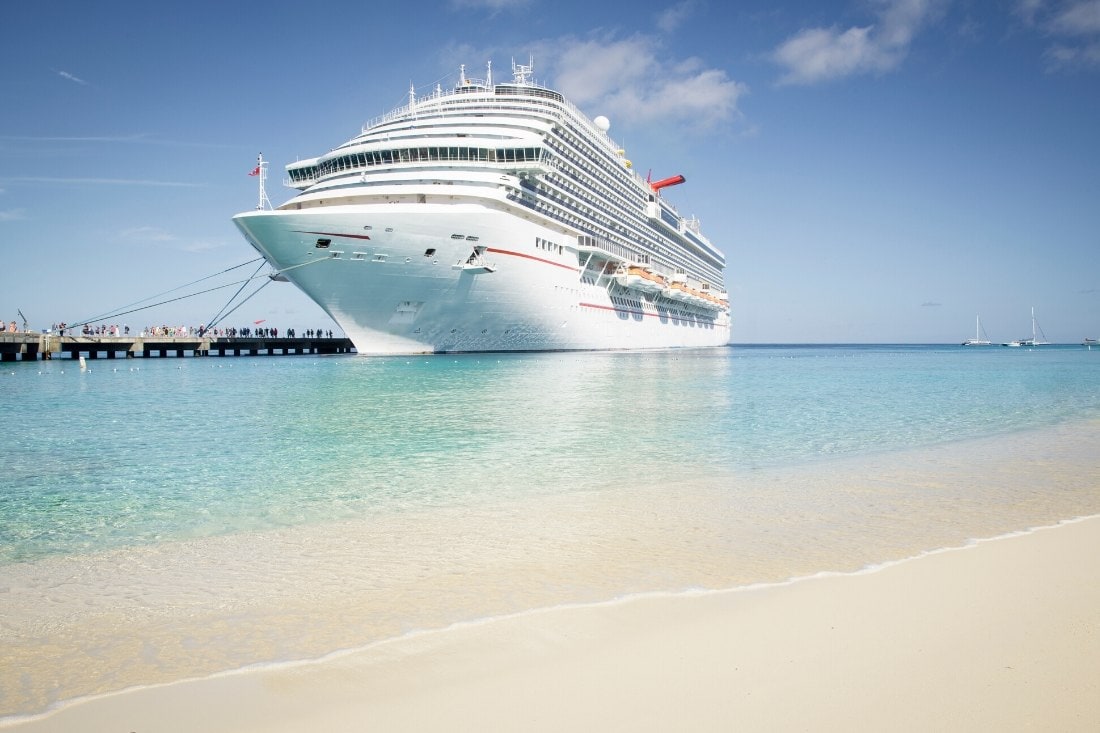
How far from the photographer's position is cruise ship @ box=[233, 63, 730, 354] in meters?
28.6

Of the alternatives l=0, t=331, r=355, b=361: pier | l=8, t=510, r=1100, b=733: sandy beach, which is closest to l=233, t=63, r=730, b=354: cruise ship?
l=0, t=331, r=355, b=361: pier

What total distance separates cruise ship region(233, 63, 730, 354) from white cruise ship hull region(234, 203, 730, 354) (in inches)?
2.5

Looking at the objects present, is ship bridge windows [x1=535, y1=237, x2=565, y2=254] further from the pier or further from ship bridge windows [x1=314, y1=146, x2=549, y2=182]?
the pier

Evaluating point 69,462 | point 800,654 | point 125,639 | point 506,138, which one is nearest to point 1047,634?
point 800,654

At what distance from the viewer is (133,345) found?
47.8 m

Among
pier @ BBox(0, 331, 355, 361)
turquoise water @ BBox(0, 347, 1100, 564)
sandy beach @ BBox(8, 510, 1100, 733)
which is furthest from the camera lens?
pier @ BBox(0, 331, 355, 361)

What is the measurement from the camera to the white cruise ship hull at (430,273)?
28031 millimetres

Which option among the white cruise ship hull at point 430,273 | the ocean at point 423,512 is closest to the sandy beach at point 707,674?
the ocean at point 423,512

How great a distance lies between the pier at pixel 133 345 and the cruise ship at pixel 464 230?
19.0 meters

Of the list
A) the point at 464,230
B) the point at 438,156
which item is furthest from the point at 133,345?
the point at 464,230

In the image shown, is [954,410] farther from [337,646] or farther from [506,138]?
[506,138]

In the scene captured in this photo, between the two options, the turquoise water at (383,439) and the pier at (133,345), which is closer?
the turquoise water at (383,439)

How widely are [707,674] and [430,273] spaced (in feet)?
92.8

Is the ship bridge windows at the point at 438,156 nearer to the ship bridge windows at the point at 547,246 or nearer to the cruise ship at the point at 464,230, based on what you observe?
the cruise ship at the point at 464,230
